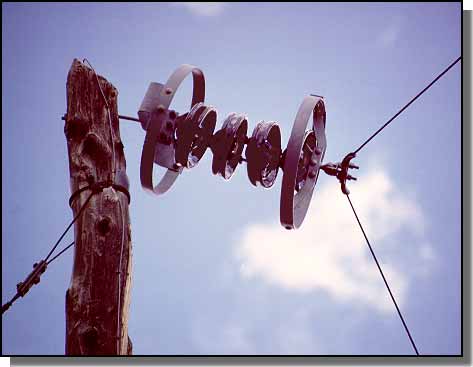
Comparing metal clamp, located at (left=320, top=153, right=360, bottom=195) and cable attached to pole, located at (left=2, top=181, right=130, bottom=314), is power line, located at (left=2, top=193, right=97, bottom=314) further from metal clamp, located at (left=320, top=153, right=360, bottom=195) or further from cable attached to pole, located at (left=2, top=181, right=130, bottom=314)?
metal clamp, located at (left=320, top=153, right=360, bottom=195)

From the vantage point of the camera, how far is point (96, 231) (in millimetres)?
2688

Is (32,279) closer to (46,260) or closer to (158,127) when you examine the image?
(46,260)

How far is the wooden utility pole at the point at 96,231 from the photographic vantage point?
2.58 meters

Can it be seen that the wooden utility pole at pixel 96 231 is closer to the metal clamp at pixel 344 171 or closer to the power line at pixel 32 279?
the power line at pixel 32 279

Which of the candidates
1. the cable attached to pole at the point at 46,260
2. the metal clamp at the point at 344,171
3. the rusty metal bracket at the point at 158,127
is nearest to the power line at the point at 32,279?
the cable attached to pole at the point at 46,260

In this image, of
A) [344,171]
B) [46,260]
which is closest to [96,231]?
[46,260]

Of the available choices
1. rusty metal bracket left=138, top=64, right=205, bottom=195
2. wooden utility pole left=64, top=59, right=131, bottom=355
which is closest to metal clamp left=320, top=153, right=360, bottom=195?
rusty metal bracket left=138, top=64, right=205, bottom=195

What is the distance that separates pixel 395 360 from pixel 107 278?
67.0 inches

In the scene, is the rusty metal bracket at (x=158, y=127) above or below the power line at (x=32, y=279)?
above

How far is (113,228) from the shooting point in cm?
272

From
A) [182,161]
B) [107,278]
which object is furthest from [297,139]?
[107,278]

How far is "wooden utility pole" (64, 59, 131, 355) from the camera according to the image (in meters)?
2.58

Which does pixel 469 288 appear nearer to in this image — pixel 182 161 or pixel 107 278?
pixel 182 161

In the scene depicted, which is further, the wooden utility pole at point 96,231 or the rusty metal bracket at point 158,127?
the rusty metal bracket at point 158,127
